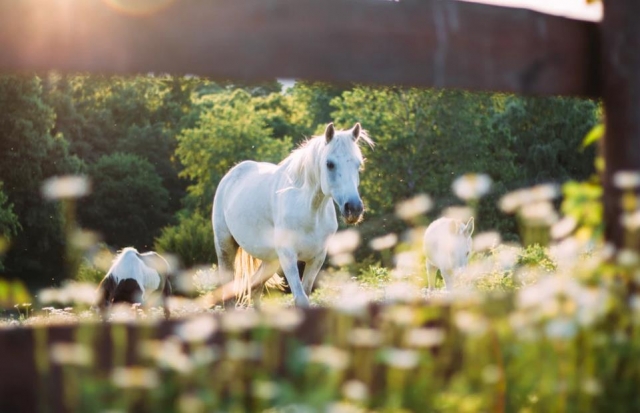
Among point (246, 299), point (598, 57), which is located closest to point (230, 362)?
point (598, 57)

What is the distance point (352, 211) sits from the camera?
6961 millimetres

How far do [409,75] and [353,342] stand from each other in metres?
0.73

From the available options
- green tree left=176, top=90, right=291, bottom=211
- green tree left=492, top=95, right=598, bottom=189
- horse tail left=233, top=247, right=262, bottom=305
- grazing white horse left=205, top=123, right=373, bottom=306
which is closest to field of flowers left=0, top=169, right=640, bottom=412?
grazing white horse left=205, top=123, right=373, bottom=306

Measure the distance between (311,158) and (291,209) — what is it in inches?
28.4

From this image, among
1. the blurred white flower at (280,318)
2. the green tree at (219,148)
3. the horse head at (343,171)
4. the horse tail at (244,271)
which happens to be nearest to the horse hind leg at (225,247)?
the horse tail at (244,271)

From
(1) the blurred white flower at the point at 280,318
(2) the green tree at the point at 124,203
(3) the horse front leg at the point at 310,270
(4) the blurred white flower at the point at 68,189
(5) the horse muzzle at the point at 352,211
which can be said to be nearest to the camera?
(1) the blurred white flower at the point at 280,318

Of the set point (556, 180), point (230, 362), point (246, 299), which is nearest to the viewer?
point (230, 362)

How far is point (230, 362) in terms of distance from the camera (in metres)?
1.90

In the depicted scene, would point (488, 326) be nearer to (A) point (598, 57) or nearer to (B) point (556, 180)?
(A) point (598, 57)

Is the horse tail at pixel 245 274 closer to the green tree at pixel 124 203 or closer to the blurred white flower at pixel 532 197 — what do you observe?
the blurred white flower at pixel 532 197

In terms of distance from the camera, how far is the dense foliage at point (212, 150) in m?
33.1

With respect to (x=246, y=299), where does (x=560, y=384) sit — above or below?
above

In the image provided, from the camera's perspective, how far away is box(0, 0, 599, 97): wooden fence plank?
192 cm

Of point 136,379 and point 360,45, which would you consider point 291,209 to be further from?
point 136,379
